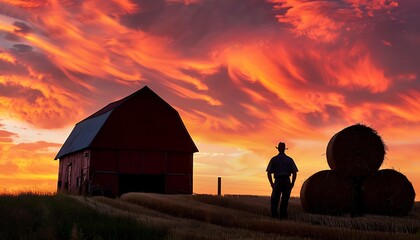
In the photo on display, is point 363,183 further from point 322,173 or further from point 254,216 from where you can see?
point 254,216

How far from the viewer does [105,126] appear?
3722 centimetres

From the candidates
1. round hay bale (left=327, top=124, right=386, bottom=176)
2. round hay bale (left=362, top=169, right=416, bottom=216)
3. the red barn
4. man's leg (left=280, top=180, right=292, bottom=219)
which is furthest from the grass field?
the red barn

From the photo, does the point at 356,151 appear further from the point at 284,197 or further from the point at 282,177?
the point at 284,197

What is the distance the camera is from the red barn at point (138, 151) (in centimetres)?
3650

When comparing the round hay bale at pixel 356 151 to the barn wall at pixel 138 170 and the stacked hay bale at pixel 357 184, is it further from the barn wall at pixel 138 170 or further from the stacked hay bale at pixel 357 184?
the barn wall at pixel 138 170

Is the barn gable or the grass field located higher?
the barn gable

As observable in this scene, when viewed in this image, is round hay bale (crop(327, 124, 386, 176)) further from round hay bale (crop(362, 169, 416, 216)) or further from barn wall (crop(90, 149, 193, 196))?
barn wall (crop(90, 149, 193, 196))

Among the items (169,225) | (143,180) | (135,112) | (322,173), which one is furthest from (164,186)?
(169,225)

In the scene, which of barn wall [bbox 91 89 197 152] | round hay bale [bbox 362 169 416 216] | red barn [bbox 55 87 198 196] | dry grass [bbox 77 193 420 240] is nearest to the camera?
dry grass [bbox 77 193 420 240]

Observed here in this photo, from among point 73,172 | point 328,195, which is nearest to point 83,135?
point 73,172

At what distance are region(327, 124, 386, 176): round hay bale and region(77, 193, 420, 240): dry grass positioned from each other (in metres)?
2.05

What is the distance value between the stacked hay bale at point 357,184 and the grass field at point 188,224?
0.73 meters

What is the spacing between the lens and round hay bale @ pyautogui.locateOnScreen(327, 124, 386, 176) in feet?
65.2

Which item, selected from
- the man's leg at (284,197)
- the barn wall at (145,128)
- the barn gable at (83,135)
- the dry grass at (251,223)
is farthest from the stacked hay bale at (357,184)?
the barn gable at (83,135)
